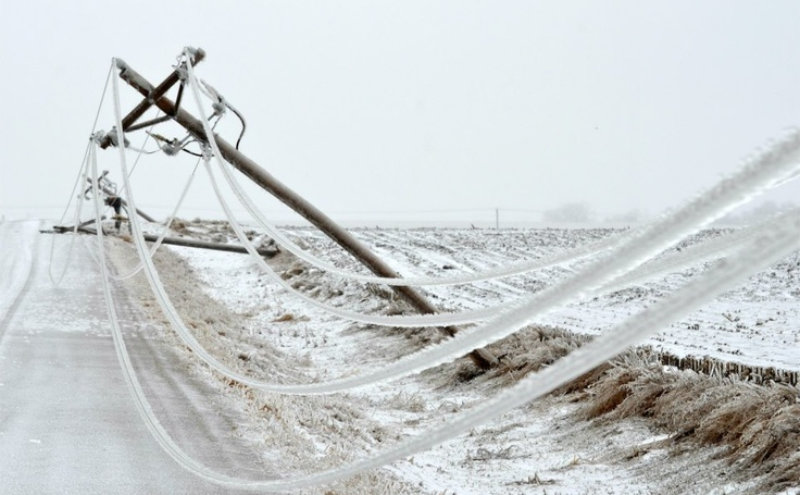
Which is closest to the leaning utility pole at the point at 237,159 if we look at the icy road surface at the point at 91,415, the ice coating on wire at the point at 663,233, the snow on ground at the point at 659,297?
the icy road surface at the point at 91,415

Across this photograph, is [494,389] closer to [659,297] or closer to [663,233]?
[659,297]

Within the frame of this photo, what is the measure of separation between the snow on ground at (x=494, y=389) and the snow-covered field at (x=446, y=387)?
2cm

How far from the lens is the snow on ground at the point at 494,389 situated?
21.1 ft

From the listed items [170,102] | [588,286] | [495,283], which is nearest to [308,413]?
[170,102]

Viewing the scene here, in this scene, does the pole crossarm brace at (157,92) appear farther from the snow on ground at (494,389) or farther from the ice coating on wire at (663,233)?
the ice coating on wire at (663,233)

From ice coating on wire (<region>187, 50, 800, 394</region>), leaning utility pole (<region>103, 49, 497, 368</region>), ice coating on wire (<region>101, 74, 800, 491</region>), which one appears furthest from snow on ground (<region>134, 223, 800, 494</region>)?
ice coating on wire (<region>101, 74, 800, 491</region>)

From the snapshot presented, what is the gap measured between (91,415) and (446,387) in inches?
173

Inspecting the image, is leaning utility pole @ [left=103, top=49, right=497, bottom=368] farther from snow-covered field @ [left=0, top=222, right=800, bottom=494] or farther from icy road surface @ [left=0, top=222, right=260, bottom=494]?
icy road surface @ [left=0, top=222, right=260, bottom=494]

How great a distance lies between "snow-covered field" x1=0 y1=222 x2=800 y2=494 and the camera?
6.26 m

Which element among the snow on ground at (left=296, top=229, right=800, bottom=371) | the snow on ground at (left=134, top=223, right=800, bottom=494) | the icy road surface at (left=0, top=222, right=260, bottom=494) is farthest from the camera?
the snow on ground at (left=296, top=229, right=800, bottom=371)

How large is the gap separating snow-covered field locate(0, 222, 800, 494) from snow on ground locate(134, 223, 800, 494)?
0.06 feet

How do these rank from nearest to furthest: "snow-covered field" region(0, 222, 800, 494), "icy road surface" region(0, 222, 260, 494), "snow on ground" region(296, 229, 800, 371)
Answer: "icy road surface" region(0, 222, 260, 494) → "snow-covered field" region(0, 222, 800, 494) → "snow on ground" region(296, 229, 800, 371)

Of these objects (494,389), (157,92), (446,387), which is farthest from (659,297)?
(157,92)

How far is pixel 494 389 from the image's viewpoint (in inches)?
374
